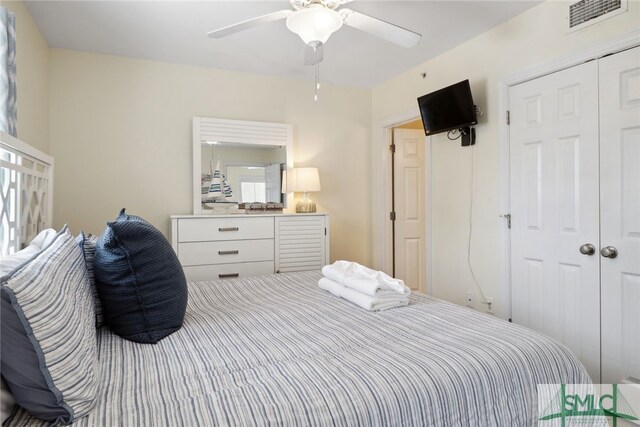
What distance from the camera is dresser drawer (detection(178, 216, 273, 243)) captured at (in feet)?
10.00

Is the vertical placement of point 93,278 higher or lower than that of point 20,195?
lower

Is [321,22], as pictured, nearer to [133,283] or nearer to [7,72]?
[133,283]

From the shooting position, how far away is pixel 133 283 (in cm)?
127

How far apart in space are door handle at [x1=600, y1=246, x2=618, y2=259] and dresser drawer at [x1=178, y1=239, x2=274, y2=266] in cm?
244

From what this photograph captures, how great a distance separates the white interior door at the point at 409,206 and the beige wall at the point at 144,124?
829mm

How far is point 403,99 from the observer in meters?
3.70

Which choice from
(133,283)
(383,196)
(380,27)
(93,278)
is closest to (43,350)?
(133,283)

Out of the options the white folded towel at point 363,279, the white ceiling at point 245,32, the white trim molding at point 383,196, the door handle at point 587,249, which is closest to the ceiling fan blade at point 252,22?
the white ceiling at point 245,32

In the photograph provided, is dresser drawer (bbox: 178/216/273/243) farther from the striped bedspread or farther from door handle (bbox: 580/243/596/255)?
door handle (bbox: 580/243/596/255)

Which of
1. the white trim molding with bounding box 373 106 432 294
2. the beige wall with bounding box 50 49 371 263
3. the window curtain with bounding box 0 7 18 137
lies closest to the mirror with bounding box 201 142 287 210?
the beige wall with bounding box 50 49 371 263

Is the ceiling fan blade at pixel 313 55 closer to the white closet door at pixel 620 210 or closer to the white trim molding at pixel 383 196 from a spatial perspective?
the white closet door at pixel 620 210

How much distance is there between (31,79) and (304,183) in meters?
2.23

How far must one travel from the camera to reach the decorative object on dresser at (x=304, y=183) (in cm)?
357

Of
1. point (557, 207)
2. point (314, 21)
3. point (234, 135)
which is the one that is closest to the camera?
point (314, 21)
